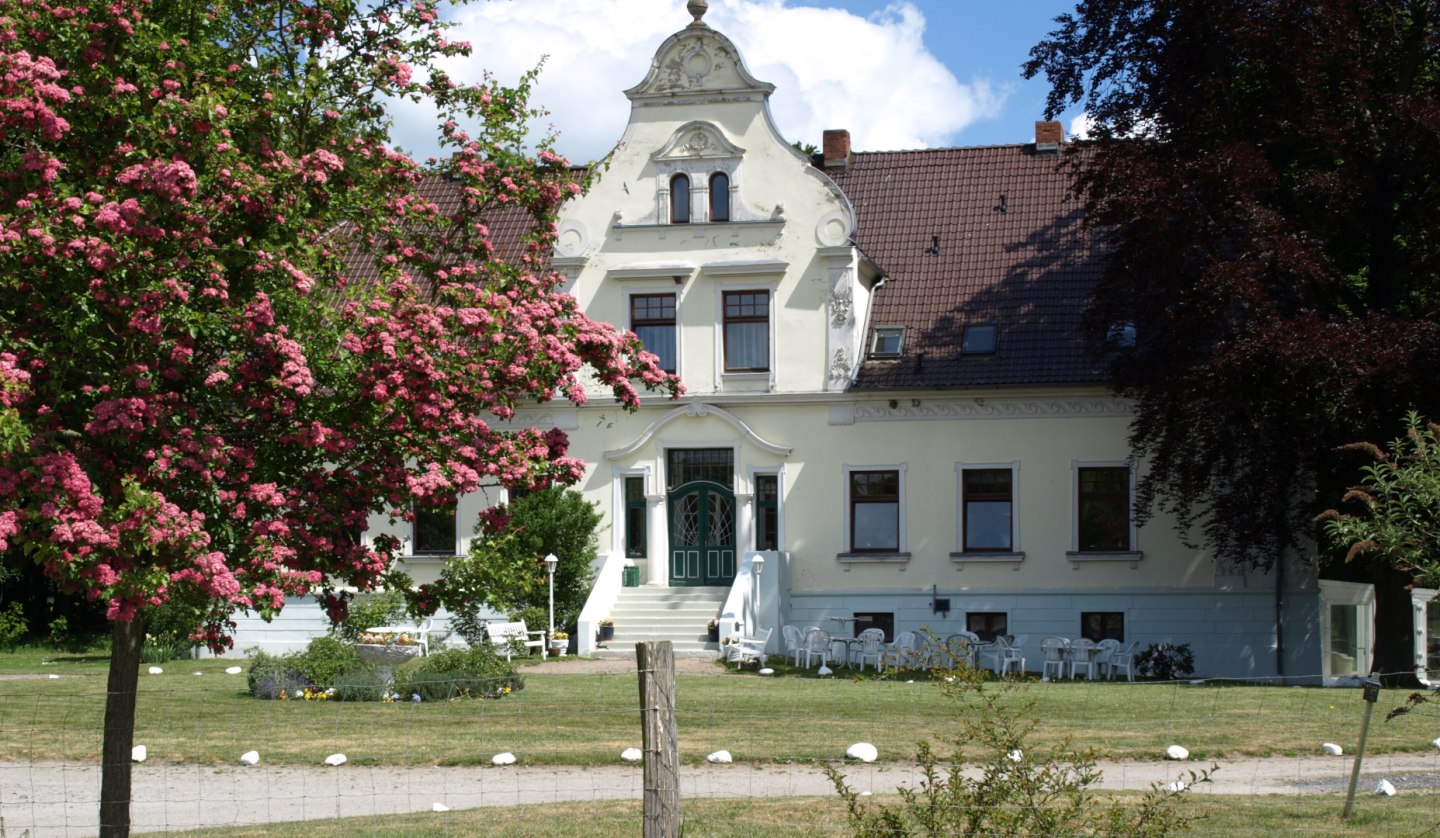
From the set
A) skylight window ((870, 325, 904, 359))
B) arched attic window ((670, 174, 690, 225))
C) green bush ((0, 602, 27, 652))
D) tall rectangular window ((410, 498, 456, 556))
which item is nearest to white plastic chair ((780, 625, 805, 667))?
skylight window ((870, 325, 904, 359))

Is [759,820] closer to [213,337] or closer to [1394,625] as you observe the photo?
[213,337]

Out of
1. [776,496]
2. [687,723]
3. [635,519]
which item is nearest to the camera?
[687,723]

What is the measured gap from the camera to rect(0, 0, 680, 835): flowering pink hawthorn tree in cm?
799

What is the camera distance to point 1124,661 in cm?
2692

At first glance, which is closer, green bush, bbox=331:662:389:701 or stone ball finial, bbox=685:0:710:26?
green bush, bbox=331:662:389:701

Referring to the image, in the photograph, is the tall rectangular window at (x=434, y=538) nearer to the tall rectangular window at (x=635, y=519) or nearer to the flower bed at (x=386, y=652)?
the tall rectangular window at (x=635, y=519)

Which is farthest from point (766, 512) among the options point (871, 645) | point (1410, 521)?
point (1410, 521)

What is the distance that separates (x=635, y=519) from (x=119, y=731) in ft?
70.9

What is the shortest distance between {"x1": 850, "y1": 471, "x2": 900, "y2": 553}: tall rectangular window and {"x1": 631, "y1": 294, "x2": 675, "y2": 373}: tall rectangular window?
4257 mm

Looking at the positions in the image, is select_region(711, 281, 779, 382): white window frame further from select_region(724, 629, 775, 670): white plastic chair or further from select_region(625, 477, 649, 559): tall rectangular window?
select_region(724, 629, 775, 670): white plastic chair

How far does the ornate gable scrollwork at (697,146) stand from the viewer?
98.7 ft

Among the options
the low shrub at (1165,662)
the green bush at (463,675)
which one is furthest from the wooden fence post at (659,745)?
the low shrub at (1165,662)

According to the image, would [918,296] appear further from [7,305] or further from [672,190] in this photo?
[7,305]

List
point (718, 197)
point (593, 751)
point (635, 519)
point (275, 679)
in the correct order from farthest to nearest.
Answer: point (635, 519) < point (718, 197) < point (275, 679) < point (593, 751)
